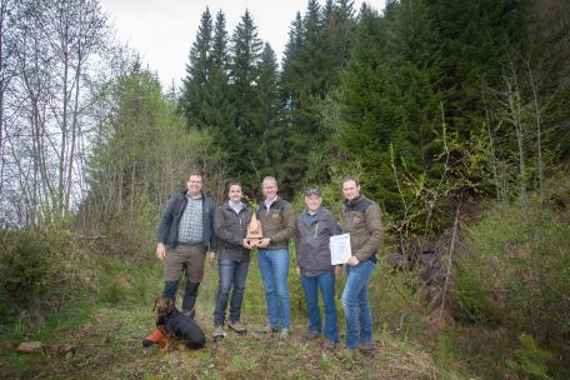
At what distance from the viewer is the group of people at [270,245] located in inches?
188

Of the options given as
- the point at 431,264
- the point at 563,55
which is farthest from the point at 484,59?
the point at 431,264

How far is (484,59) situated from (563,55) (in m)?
2.33

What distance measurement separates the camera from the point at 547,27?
48.3ft

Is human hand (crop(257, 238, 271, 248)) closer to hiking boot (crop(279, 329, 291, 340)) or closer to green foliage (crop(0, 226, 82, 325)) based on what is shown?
hiking boot (crop(279, 329, 291, 340))

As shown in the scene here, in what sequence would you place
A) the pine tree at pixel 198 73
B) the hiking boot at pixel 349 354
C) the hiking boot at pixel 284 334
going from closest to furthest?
1. the hiking boot at pixel 349 354
2. the hiking boot at pixel 284 334
3. the pine tree at pixel 198 73

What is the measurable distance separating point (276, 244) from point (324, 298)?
884 millimetres

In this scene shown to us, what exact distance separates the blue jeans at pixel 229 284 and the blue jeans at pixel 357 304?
1.36 metres

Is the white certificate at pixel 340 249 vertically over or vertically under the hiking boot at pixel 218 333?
over

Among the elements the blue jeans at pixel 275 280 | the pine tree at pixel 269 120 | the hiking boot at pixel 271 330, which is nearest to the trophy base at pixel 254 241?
the blue jeans at pixel 275 280

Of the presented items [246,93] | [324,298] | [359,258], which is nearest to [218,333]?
[324,298]

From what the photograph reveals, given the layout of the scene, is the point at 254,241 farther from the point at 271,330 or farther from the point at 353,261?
the point at 271,330

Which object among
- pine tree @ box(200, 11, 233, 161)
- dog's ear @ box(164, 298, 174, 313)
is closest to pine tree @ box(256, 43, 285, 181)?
pine tree @ box(200, 11, 233, 161)

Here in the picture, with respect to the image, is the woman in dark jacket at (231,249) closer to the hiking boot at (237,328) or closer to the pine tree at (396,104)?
the hiking boot at (237,328)

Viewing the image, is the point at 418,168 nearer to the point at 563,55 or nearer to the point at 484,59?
the point at 484,59
